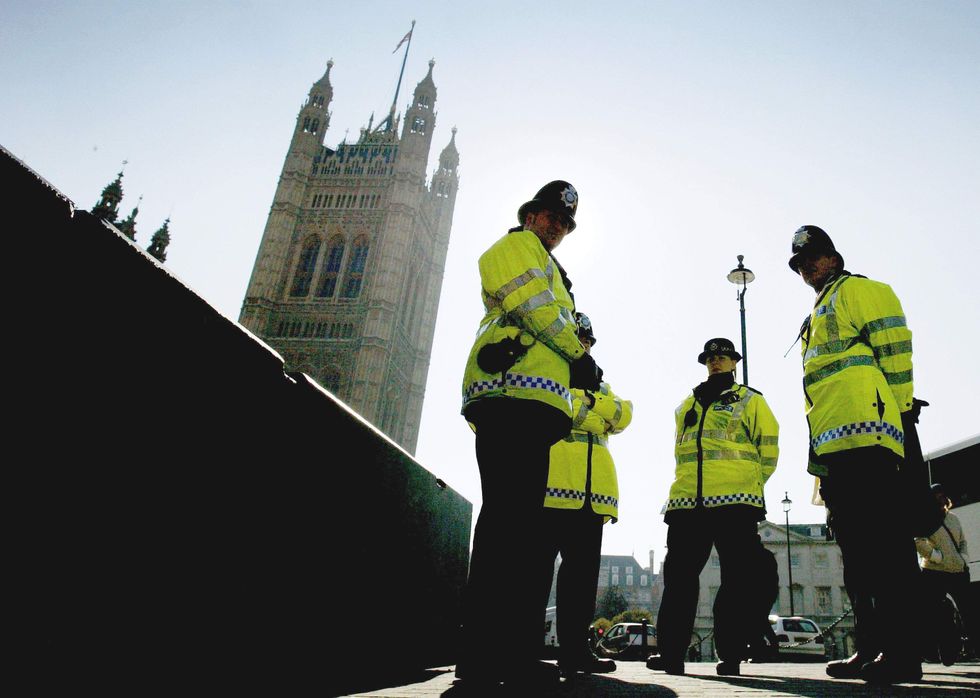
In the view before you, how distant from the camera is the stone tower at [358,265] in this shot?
47.4m

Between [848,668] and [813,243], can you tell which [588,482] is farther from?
[813,243]

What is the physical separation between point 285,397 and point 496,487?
81 cm

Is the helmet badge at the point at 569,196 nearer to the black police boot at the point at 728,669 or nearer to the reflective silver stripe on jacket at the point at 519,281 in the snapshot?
the reflective silver stripe on jacket at the point at 519,281

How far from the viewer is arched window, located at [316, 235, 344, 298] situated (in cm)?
5047

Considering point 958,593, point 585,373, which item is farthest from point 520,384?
point 958,593

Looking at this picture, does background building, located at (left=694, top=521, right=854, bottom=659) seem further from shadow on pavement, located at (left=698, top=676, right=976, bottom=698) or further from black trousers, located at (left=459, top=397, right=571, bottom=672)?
black trousers, located at (left=459, top=397, right=571, bottom=672)

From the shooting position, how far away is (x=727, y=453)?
12.9 feet

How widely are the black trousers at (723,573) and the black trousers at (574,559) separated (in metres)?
0.50

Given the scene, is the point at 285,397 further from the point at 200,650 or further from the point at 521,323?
the point at 521,323

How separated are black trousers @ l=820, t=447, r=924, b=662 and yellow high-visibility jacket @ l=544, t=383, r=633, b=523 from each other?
4.03 ft

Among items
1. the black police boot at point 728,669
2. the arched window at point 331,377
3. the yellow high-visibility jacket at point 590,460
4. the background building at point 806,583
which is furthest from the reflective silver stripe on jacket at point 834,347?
the background building at point 806,583

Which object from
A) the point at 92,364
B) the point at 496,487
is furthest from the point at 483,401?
the point at 92,364

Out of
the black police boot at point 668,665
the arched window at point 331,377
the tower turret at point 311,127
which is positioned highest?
the tower turret at point 311,127

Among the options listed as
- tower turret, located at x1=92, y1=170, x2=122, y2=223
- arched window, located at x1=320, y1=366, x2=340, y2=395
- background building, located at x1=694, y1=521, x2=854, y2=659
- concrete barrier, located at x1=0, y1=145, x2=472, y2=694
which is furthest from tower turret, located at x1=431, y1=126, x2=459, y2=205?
concrete barrier, located at x1=0, y1=145, x2=472, y2=694
